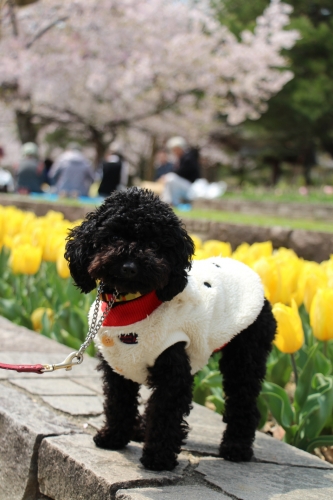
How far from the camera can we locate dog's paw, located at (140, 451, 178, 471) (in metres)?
2.11

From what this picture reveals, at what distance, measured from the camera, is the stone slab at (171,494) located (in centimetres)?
187

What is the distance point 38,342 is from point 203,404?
0.97m

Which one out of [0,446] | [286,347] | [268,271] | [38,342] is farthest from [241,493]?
[38,342]

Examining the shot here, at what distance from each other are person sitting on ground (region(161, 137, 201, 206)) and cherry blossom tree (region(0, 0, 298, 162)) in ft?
16.6

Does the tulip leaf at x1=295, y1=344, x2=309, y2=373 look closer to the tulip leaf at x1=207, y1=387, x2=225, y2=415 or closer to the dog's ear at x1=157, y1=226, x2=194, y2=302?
the tulip leaf at x1=207, y1=387, x2=225, y2=415

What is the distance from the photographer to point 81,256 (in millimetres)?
2059

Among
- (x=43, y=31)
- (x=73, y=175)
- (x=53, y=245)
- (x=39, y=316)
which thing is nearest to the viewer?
(x=39, y=316)

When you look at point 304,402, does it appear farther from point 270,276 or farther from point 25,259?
point 25,259

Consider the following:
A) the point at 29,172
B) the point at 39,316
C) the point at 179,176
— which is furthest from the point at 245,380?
the point at 29,172

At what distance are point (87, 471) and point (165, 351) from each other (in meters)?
0.46

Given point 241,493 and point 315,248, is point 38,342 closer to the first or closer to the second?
point 241,493

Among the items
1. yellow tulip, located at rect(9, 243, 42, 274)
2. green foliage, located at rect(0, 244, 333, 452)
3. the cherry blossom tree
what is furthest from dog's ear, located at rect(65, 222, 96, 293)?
the cherry blossom tree

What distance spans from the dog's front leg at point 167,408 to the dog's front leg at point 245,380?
0.99ft

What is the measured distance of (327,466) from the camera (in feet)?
7.56
